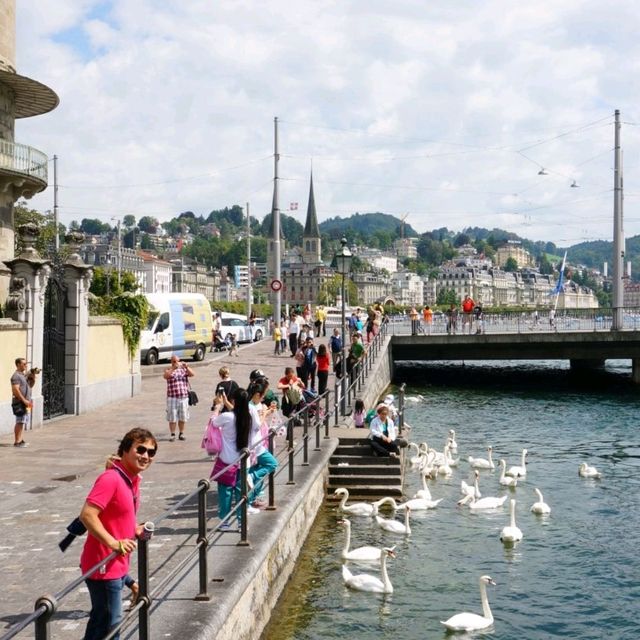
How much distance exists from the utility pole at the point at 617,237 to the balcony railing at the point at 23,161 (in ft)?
84.3

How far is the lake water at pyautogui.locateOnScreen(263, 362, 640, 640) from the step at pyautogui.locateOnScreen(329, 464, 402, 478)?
106cm

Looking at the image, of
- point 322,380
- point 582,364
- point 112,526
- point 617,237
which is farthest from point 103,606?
point 582,364

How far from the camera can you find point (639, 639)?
33.9 feet

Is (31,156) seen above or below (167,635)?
above

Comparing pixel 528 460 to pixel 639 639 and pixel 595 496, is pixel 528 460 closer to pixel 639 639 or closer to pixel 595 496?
pixel 595 496

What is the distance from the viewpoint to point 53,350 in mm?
20812

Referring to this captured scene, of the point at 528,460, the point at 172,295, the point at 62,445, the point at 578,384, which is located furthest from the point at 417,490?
the point at 578,384

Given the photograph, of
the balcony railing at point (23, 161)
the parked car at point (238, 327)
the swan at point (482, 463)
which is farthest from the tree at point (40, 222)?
the swan at point (482, 463)

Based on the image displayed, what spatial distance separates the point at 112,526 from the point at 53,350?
15571mm

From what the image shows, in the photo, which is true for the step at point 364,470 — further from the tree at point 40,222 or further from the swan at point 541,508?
the tree at point 40,222

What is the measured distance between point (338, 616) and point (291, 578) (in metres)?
1.30

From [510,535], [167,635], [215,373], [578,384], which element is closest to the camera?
[167,635]

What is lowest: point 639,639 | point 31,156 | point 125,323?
point 639,639

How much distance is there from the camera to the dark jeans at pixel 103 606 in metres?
5.98
